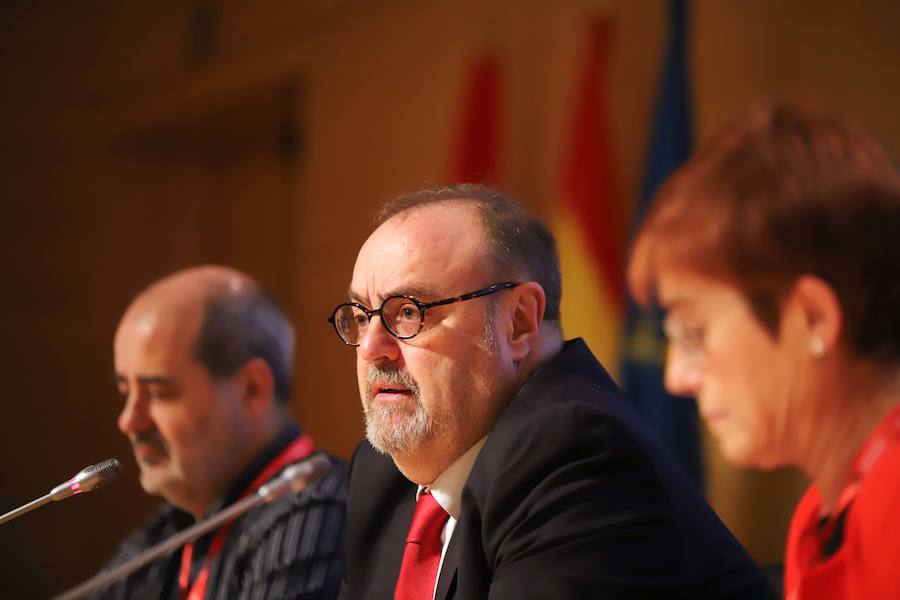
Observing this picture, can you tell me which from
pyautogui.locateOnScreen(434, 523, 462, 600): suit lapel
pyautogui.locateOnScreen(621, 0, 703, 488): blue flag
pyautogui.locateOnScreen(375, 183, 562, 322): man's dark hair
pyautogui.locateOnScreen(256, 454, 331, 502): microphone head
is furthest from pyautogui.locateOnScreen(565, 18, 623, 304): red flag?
pyautogui.locateOnScreen(256, 454, 331, 502): microphone head

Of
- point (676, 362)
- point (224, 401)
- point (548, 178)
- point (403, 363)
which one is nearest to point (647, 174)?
point (548, 178)

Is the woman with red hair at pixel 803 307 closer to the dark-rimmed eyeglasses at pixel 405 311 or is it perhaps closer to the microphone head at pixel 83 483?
the dark-rimmed eyeglasses at pixel 405 311

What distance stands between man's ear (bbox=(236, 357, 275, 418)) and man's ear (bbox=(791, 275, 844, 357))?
5.43ft

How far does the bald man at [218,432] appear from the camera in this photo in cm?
229

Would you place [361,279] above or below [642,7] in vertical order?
below

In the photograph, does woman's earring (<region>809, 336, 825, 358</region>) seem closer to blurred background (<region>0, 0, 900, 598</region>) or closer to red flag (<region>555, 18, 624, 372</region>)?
blurred background (<region>0, 0, 900, 598</region>)

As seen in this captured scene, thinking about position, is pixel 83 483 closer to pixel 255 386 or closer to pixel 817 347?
pixel 255 386

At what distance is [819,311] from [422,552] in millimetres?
955

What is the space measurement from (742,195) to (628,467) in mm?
562

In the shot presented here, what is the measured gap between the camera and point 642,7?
4414mm

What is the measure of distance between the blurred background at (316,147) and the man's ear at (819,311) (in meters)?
1.41

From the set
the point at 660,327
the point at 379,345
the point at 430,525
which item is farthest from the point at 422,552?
the point at 660,327

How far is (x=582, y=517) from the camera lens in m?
1.52

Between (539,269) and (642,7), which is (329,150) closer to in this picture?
(642,7)
